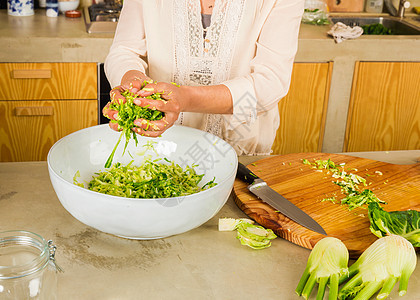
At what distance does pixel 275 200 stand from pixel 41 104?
5.53ft

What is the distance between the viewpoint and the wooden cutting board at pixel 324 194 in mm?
1135

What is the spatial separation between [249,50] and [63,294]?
0.97m

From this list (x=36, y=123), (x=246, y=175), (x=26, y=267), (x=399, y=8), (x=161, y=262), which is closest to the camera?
(x=26, y=267)

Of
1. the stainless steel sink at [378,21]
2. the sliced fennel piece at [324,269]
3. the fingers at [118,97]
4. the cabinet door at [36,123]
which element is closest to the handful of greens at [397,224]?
the sliced fennel piece at [324,269]

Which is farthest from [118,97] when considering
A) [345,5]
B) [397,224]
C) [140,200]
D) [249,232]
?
[345,5]

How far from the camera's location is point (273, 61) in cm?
153

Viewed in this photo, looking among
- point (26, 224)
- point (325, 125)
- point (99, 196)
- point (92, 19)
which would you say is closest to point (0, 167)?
point (26, 224)

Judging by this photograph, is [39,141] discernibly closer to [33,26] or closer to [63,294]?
[33,26]

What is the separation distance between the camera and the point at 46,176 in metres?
1.34

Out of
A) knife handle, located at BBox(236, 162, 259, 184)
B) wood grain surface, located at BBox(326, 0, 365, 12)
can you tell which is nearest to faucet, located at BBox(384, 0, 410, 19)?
wood grain surface, located at BBox(326, 0, 365, 12)

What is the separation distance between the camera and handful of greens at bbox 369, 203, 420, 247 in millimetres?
1089

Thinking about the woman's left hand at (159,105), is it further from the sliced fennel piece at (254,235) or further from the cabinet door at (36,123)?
the cabinet door at (36,123)

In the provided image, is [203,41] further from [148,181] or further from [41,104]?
[41,104]

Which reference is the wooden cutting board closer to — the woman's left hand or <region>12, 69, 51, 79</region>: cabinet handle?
the woman's left hand
